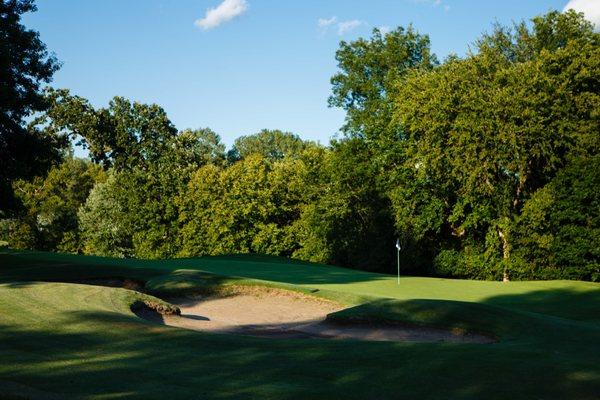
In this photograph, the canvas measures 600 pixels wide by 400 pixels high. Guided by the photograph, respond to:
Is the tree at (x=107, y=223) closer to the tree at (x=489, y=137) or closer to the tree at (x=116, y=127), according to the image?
the tree at (x=116, y=127)

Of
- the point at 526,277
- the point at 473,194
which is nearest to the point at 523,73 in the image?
the point at 473,194

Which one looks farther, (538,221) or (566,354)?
(538,221)

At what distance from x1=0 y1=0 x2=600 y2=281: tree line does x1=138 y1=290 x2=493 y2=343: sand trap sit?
12.7 meters

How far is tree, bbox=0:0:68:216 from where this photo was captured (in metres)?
25.7

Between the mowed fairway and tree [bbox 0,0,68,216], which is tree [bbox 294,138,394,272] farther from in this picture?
the mowed fairway

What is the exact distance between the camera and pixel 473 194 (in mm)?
34344

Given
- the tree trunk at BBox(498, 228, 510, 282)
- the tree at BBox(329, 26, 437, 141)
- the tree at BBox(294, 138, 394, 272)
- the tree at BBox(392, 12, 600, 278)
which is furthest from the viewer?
the tree at BBox(329, 26, 437, 141)

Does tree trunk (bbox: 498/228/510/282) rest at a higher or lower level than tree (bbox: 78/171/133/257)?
lower

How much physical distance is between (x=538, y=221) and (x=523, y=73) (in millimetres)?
7340

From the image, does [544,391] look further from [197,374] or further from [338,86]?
[338,86]

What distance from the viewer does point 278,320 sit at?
16.2 metres

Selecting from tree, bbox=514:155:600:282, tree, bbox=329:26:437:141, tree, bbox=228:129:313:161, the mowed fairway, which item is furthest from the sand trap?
tree, bbox=228:129:313:161

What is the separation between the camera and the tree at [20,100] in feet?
84.4

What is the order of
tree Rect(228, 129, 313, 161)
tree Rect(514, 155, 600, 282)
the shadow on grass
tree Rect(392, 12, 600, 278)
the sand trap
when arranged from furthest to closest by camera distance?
1. tree Rect(228, 129, 313, 161)
2. tree Rect(392, 12, 600, 278)
3. tree Rect(514, 155, 600, 282)
4. the sand trap
5. the shadow on grass
